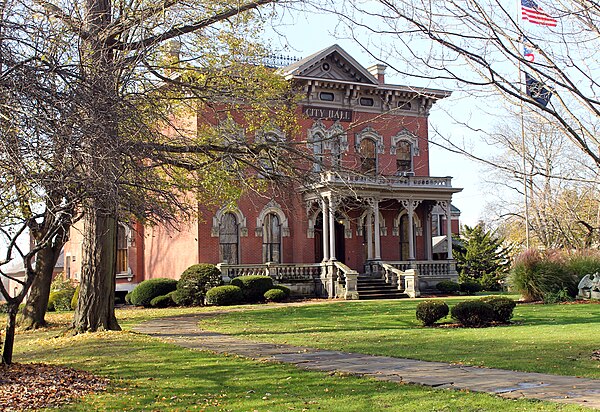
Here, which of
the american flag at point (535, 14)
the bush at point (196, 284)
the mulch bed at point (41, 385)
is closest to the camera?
the mulch bed at point (41, 385)

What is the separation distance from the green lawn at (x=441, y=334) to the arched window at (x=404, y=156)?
14747mm

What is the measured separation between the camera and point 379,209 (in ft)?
128

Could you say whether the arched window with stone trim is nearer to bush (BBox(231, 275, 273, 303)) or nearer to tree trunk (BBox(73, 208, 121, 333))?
bush (BBox(231, 275, 273, 303))

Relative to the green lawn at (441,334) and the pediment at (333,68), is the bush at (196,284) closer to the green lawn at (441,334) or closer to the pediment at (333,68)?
the green lawn at (441,334)

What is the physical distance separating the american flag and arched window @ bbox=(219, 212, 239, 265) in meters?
25.8

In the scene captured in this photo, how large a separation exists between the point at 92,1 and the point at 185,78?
407 cm

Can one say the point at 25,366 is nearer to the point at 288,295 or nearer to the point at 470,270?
the point at 288,295

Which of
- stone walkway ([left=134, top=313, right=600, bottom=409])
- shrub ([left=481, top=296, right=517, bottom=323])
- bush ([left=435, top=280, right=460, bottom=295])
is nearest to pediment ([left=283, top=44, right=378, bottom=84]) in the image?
bush ([left=435, top=280, right=460, bottom=295])

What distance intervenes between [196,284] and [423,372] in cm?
2046

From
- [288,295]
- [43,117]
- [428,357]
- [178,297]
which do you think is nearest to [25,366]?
[43,117]

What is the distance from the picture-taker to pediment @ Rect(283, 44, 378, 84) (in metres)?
36.8

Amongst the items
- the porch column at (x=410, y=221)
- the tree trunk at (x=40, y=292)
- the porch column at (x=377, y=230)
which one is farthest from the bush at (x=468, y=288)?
the tree trunk at (x=40, y=292)

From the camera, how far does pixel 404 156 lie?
133 ft

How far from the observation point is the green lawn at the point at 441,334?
13109 millimetres
